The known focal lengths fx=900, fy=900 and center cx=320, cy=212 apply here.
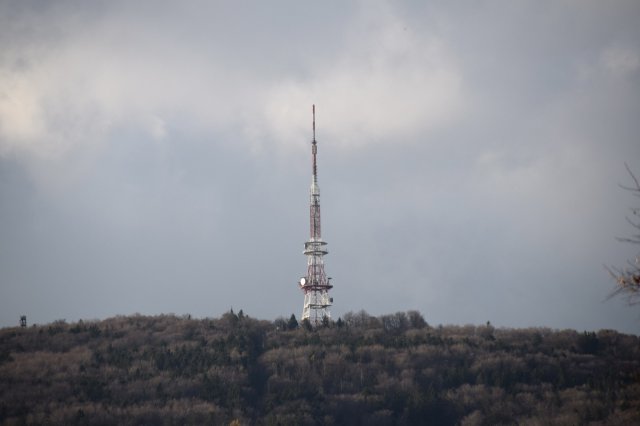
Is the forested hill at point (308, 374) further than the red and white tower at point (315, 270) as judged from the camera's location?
No

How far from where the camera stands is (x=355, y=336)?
142125 millimetres

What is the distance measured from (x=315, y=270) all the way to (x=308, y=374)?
1547cm

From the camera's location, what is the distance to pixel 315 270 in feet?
437

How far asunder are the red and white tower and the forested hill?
532 cm

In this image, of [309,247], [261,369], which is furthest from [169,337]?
[309,247]

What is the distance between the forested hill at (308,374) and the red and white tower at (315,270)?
17.5 ft

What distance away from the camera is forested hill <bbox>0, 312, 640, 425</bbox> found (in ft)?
366

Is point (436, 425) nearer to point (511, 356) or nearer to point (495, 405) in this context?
point (495, 405)

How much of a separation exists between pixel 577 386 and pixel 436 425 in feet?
66.2

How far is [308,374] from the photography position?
128 metres

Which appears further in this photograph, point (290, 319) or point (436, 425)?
point (290, 319)

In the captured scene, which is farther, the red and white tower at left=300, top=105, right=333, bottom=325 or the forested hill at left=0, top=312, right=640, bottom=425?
the red and white tower at left=300, top=105, right=333, bottom=325

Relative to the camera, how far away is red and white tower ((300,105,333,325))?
133m

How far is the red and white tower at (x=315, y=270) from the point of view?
133 meters
